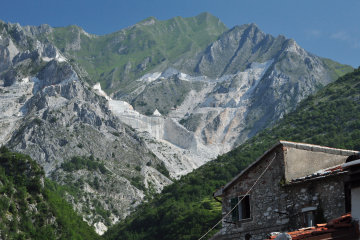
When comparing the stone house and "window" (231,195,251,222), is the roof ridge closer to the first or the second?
the stone house

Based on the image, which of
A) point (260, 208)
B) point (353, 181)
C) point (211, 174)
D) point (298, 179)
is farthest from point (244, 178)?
point (211, 174)

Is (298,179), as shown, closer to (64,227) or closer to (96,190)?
(64,227)

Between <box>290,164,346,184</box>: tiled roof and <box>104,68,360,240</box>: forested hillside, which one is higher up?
<box>104,68,360,240</box>: forested hillside

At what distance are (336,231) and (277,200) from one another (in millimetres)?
7706

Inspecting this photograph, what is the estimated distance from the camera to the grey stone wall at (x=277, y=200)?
18.2 meters

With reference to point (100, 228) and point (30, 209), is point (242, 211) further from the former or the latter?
point (100, 228)

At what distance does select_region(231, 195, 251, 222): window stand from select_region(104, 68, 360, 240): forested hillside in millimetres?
73820

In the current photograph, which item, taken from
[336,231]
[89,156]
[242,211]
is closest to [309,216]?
[242,211]

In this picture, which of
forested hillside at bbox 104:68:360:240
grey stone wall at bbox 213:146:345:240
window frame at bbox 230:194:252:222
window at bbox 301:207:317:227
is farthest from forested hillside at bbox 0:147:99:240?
window at bbox 301:207:317:227

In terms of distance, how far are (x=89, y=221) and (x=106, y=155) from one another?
1673 inches

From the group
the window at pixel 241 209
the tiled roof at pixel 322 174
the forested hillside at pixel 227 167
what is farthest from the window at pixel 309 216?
the forested hillside at pixel 227 167

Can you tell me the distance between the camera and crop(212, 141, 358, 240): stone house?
18406 mm

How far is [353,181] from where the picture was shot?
467 inches

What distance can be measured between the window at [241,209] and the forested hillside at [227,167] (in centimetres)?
7382
